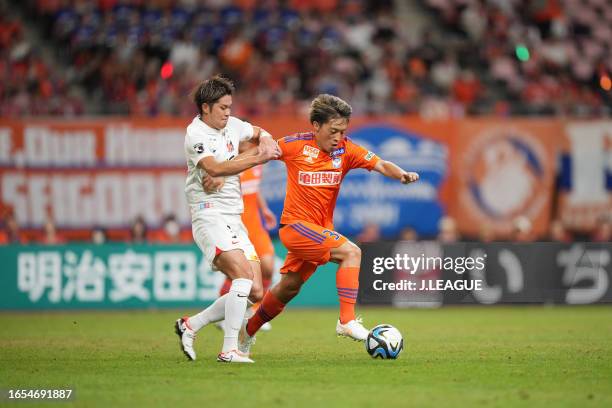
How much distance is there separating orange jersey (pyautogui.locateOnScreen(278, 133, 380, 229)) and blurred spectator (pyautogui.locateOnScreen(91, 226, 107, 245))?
35.9 feet

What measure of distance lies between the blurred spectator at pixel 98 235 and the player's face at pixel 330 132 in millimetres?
11177

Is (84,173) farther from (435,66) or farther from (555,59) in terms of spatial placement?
(555,59)

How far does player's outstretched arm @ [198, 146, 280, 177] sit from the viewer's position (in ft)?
32.9

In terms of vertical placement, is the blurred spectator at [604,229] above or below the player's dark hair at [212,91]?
below

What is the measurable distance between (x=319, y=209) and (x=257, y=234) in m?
3.99

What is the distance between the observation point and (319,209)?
424 inches

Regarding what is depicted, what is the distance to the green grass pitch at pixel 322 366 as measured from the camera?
8.20m

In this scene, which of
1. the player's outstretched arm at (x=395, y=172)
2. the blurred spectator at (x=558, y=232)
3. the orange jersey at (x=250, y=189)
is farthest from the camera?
the blurred spectator at (x=558, y=232)

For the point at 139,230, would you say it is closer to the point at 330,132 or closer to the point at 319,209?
the point at 319,209

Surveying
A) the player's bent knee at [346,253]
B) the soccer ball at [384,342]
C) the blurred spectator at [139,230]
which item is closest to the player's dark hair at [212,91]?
the player's bent knee at [346,253]

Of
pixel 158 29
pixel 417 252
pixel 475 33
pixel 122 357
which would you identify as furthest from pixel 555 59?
pixel 122 357

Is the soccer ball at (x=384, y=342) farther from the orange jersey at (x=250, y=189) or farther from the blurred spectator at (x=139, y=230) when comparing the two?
the blurred spectator at (x=139, y=230)

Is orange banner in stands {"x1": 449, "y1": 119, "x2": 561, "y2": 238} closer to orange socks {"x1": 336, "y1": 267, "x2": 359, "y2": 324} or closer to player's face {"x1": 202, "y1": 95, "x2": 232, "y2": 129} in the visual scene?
orange socks {"x1": 336, "y1": 267, "x2": 359, "y2": 324}

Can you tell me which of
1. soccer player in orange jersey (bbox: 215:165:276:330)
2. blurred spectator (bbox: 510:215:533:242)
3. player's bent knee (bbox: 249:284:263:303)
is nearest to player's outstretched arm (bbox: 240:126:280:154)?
player's bent knee (bbox: 249:284:263:303)
